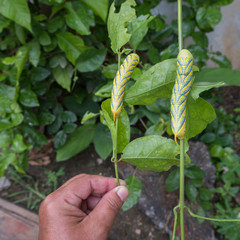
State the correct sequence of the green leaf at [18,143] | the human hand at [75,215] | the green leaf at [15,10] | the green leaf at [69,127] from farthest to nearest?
the green leaf at [69,127] < the green leaf at [18,143] < the green leaf at [15,10] < the human hand at [75,215]

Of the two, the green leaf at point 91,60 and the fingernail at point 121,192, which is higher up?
the green leaf at point 91,60

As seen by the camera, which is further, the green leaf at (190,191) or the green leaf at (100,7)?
the green leaf at (190,191)

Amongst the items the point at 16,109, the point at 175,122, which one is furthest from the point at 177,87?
the point at 16,109

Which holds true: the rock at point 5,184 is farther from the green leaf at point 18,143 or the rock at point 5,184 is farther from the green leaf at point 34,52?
the green leaf at point 34,52

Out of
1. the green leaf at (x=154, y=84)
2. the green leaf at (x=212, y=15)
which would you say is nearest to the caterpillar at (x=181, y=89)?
the green leaf at (x=154, y=84)

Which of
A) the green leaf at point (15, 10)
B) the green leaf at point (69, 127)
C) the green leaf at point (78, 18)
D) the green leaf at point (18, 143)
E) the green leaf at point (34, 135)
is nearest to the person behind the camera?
the green leaf at point (15, 10)

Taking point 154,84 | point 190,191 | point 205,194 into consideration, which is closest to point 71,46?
point 154,84

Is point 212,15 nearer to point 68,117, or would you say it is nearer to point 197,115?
point 197,115
